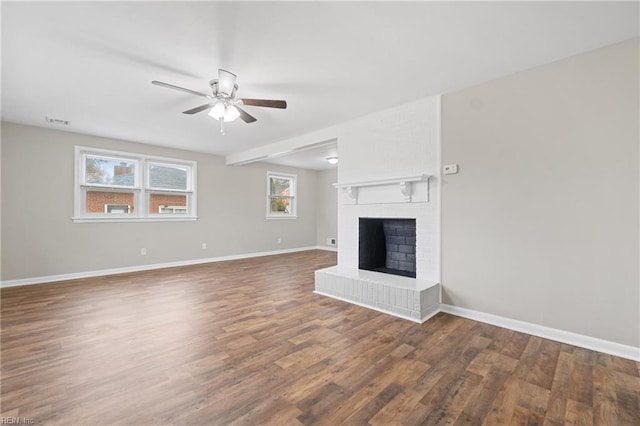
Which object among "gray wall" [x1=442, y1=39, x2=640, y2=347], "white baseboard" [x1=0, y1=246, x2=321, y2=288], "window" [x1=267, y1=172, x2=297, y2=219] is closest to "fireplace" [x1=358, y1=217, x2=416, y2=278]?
"gray wall" [x1=442, y1=39, x2=640, y2=347]

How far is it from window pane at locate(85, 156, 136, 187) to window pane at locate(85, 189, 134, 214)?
0.19m

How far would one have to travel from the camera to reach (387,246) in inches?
162

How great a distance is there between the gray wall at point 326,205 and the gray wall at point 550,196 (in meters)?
5.02

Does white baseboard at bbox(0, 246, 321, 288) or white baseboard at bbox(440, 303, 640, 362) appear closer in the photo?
white baseboard at bbox(440, 303, 640, 362)

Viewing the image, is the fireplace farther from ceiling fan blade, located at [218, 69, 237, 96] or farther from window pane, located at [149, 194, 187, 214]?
window pane, located at [149, 194, 187, 214]

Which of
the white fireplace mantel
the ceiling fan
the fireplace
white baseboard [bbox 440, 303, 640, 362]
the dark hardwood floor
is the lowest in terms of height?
the dark hardwood floor

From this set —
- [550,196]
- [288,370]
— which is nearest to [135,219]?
[288,370]

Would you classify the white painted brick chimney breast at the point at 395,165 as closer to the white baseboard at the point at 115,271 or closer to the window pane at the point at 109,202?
the white baseboard at the point at 115,271

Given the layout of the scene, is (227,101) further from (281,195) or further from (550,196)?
(281,195)

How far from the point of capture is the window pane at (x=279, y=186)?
7.58 meters

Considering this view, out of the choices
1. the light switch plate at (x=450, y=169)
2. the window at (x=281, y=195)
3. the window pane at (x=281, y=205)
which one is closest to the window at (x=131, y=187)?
the window at (x=281, y=195)

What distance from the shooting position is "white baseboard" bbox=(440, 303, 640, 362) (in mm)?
2162

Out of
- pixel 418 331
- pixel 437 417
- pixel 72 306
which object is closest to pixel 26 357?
pixel 72 306

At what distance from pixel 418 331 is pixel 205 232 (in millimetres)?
5057
